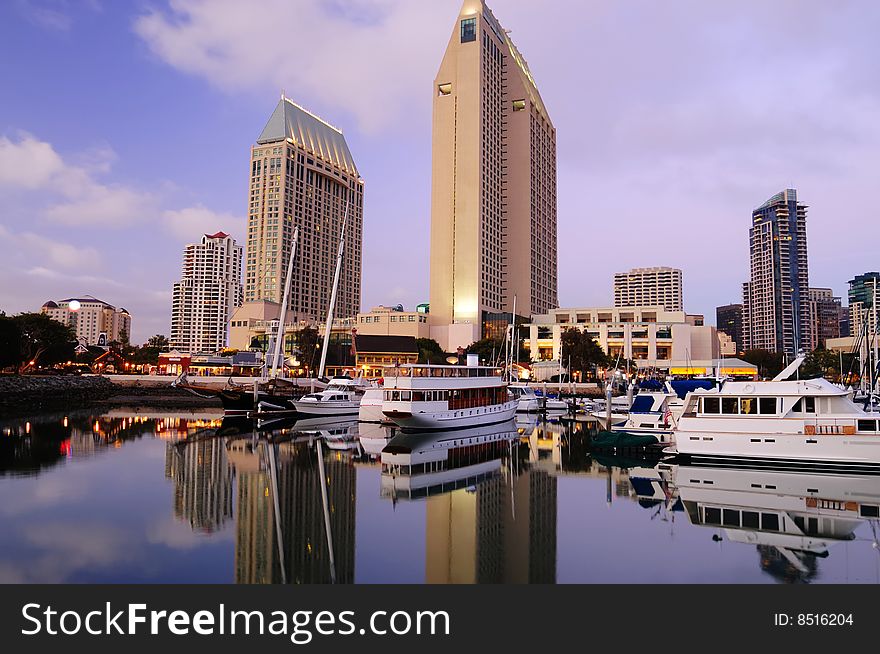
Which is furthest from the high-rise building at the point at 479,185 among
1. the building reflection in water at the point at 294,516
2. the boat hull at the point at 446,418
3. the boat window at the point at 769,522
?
the boat window at the point at 769,522

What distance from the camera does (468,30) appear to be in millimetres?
159000

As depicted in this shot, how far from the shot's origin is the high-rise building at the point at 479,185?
153 meters

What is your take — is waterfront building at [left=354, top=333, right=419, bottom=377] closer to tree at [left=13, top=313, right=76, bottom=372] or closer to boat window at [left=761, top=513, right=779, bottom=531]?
tree at [left=13, top=313, right=76, bottom=372]

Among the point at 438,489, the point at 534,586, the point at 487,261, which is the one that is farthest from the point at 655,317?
the point at 534,586

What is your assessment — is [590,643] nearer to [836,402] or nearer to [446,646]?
[446,646]

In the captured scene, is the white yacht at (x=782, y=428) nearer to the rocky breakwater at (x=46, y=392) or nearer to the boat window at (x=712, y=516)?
the boat window at (x=712, y=516)

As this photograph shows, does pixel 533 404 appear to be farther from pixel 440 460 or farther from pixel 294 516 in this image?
pixel 294 516

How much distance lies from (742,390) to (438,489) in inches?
674

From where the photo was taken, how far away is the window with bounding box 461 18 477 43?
158m

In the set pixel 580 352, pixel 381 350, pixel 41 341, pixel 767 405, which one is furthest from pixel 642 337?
pixel 41 341

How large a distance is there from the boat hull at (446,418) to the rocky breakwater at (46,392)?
1856 inches

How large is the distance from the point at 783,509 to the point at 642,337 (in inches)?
5311

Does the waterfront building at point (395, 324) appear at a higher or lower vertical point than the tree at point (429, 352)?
higher

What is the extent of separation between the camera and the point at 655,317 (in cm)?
15862
